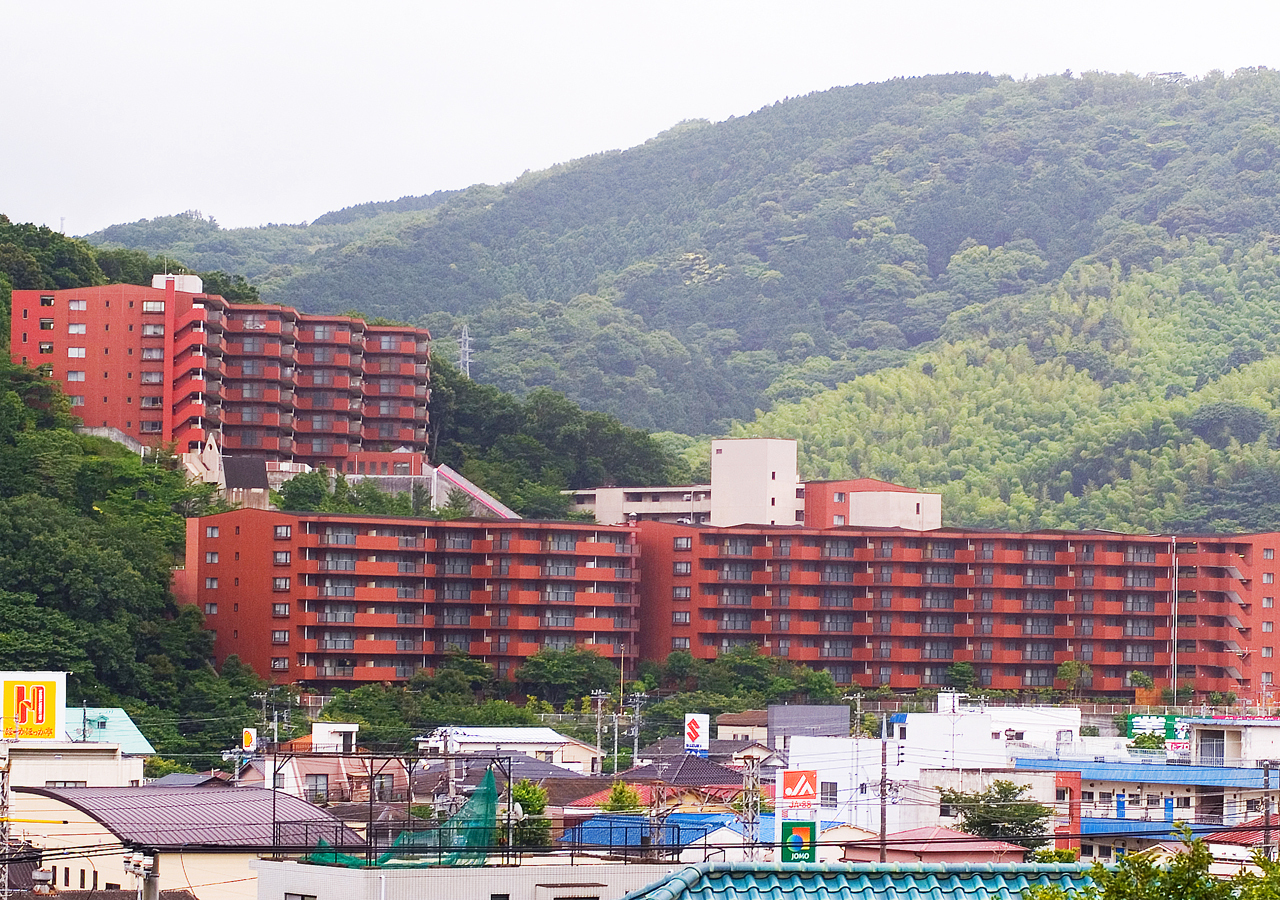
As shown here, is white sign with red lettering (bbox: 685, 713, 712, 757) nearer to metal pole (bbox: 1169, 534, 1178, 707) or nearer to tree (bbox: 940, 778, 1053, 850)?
tree (bbox: 940, 778, 1053, 850)

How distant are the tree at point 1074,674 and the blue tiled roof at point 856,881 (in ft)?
317

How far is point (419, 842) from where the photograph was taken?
28.1 meters

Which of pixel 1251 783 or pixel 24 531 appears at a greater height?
pixel 24 531

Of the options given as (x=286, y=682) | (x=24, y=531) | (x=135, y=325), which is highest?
(x=135, y=325)

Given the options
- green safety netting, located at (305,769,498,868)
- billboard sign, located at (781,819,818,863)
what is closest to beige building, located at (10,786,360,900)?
green safety netting, located at (305,769,498,868)

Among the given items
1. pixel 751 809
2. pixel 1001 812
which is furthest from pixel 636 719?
pixel 751 809

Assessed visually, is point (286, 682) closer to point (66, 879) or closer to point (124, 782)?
point (124, 782)

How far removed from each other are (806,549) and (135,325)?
37561 millimetres

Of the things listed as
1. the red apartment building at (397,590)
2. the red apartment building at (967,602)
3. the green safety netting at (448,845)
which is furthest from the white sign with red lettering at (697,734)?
the green safety netting at (448,845)

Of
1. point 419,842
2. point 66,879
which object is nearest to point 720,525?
point 66,879

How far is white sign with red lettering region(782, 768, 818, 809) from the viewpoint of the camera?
49969 mm

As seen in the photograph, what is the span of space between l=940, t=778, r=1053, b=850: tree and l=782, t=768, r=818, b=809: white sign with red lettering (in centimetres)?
514

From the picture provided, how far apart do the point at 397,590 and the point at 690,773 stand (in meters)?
39.5

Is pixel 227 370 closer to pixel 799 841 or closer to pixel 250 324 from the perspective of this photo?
pixel 250 324
